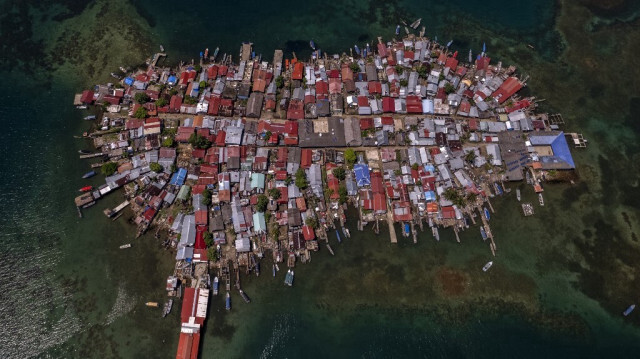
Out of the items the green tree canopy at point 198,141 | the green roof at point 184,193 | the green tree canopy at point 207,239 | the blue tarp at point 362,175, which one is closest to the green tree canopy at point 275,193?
the green tree canopy at point 207,239

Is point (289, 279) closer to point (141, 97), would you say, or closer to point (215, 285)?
point (215, 285)

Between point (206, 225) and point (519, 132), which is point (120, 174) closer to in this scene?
point (206, 225)

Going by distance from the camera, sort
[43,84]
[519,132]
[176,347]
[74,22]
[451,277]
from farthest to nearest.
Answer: [74,22] → [43,84] → [519,132] → [451,277] → [176,347]

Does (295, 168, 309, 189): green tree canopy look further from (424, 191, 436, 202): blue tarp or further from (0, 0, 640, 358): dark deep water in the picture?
(424, 191, 436, 202): blue tarp

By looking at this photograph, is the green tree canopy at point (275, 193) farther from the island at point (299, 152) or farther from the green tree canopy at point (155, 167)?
the green tree canopy at point (155, 167)

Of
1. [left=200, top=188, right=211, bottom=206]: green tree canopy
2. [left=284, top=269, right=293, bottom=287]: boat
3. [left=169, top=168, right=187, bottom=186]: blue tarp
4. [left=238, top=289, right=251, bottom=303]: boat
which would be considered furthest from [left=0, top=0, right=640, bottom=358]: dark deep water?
[left=200, top=188, right=211, bottom=206]: green tree canopy

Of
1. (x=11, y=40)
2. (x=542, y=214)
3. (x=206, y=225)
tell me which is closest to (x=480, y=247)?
(x=542, y=214)
